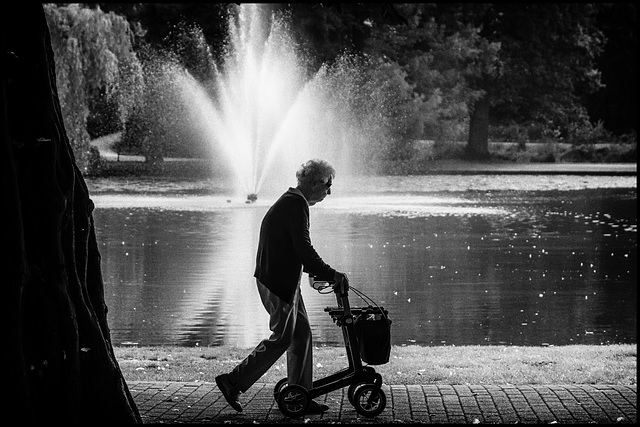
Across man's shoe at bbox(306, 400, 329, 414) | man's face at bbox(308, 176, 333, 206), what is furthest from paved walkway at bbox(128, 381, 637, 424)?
man's face at bbox(308, 176, 333, 206)

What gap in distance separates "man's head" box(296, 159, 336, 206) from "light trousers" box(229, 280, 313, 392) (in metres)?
0.57

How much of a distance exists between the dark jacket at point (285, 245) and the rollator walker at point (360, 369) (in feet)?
0.54

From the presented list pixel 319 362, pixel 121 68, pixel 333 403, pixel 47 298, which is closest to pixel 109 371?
pixel 47 298

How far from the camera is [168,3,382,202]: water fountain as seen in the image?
4475 cm

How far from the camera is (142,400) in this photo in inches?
302

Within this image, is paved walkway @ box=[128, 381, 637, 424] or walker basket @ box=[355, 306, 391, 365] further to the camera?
walker basket @ box=[355, 306, 391, 365]

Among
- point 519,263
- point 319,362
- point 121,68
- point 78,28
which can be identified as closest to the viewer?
point 319,362

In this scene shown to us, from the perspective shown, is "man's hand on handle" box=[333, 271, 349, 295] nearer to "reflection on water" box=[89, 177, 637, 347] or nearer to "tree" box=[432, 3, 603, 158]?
"reflection on water" box=[89, 177, 637, 347]

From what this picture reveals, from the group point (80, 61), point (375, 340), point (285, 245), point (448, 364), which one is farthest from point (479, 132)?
point (375, 340)

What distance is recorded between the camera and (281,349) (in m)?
7.36

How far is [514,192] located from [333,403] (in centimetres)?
2933

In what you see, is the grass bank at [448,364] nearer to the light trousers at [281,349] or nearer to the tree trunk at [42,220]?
the light trousers at [281,349]

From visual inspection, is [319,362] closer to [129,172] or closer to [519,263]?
[519,263]

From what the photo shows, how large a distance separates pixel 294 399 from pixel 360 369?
1.35 feet
